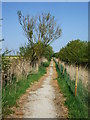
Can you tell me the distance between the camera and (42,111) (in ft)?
18.5

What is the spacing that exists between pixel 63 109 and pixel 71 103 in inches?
20.4

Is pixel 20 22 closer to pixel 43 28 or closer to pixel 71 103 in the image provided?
pixel 43 28

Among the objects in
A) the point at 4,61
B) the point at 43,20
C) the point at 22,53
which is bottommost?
the point at 4,61

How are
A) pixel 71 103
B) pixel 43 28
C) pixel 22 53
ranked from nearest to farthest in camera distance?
pixel 71 103 < pixel 22 53 < pixel 43 28

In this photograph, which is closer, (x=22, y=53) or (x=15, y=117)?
(x=15, y=117)

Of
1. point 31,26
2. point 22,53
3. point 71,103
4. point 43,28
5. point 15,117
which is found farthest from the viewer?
point 43,28

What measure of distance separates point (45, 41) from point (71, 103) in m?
15.1

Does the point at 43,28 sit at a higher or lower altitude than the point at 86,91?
higher

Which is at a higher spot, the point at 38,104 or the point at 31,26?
the point at 31,26

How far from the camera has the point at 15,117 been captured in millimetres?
5094

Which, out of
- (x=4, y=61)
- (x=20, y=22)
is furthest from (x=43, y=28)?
(x=4, y=61)

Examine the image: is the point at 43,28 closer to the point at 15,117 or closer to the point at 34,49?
the point at 34,49

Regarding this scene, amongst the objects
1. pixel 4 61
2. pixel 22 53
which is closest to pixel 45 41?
pixel 22 53

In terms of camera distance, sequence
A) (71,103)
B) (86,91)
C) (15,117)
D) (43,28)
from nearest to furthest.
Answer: (15,117)
(71,103)
(86,91)
(43,28)
